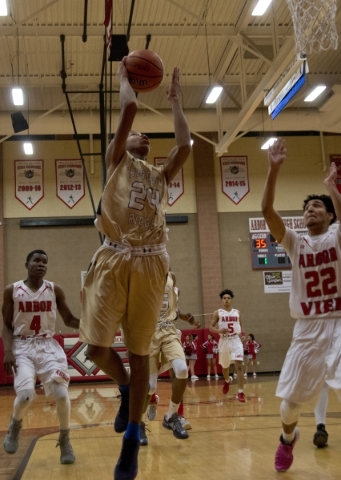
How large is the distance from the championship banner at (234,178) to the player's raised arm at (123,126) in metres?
15.6

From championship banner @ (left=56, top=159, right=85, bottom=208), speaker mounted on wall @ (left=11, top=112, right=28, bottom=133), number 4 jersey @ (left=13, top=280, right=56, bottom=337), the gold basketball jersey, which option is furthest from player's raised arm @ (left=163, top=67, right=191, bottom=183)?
championship banner @ (left=56, top=159, right=85, bottom=208)

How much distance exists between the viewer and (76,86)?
54.5 ft

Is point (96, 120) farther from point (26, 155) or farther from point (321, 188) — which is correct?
point (321, 188)

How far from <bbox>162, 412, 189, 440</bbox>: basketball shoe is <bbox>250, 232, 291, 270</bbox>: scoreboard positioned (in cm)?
1245

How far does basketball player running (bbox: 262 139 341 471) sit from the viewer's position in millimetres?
4379

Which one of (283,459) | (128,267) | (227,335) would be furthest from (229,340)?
(128,267)

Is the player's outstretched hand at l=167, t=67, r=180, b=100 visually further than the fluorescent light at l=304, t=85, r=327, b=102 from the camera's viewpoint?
No

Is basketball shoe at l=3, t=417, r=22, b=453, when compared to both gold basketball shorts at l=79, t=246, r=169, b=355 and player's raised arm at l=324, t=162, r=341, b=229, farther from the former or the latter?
player's raised arm at l=324, t=162, r=341, b=229

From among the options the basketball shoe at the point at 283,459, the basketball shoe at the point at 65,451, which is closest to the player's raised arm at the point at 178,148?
the basketball shoe at the point at 283,459

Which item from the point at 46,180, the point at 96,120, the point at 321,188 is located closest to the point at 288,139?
the point at 321,188

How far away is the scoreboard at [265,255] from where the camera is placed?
1886 cm

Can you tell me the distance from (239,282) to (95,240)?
4.60 metres

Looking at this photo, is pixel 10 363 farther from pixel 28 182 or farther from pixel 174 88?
pixel 28 182

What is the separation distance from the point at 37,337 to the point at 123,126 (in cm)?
281
